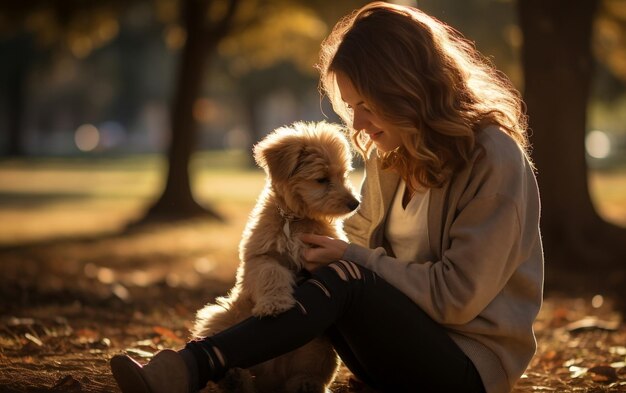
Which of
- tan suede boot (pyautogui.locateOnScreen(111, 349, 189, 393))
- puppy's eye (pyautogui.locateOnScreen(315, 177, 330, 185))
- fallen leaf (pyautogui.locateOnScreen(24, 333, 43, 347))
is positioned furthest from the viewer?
fallen leaf (pyautogui.locateOnScreen(24, 333, 43, 347))

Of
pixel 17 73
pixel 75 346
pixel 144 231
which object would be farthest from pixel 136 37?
pixel 75 346

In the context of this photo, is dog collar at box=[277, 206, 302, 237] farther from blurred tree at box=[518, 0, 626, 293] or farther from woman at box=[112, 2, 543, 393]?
blurred tree at box=[518, 0, 626, 293]

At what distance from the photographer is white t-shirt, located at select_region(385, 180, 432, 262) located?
412cm

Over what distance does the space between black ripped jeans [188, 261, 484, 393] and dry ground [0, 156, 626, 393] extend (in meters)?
0.91

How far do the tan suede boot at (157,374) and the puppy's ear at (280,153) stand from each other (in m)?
1.27

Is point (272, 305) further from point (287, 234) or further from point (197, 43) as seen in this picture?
point (197, 43)

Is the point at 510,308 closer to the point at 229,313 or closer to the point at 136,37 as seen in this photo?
the point at 229,313

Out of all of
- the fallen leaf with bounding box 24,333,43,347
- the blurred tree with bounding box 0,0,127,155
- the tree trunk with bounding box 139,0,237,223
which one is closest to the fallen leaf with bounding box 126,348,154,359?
the fallen leaf with bounding box 24,333,43,347

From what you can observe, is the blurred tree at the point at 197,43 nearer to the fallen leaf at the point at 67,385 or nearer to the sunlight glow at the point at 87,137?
the fallen leaf at the point at 67,385

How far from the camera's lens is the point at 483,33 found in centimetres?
2759

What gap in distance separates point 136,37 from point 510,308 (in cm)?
4834

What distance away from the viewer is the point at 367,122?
4.19 m

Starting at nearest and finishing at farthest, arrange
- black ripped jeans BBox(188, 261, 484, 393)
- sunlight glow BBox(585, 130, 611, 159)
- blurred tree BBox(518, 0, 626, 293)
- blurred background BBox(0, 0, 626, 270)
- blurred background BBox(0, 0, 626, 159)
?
black ripped jeans BBox(188, 261, 484, 393) → blurred tree BBox(518, 0, 626, 293) → blurred background BBox(0, 0, 626, 270) → blurred background BBox(0, 0, 626, 159) → sunlight glow BBox(585, 130, 611, 159)

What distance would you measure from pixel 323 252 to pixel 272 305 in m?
0.48
